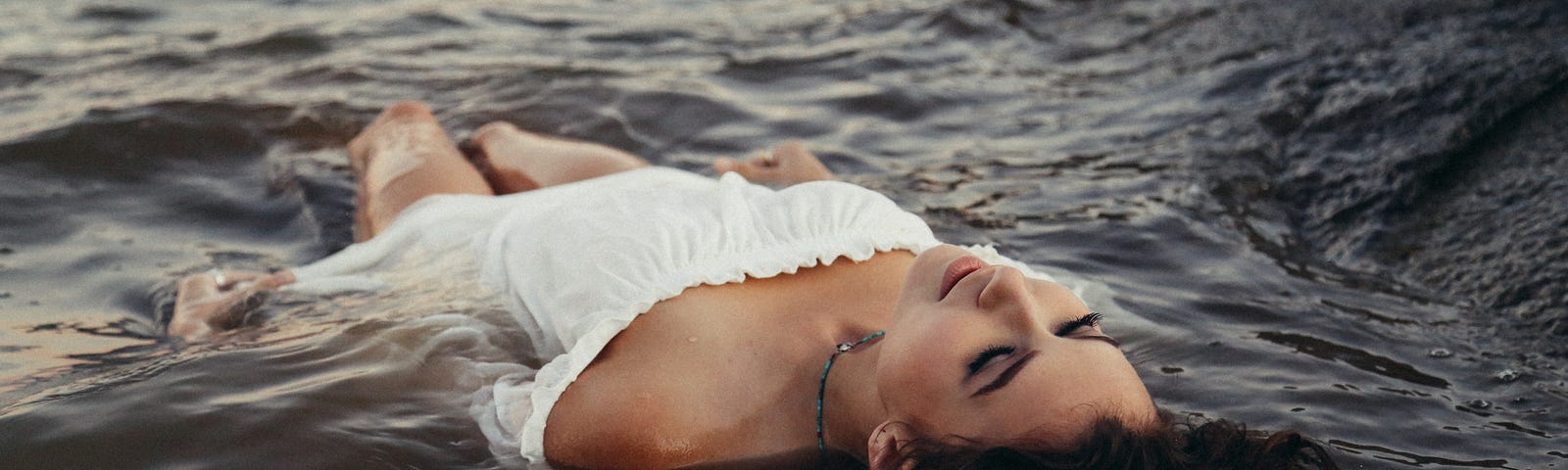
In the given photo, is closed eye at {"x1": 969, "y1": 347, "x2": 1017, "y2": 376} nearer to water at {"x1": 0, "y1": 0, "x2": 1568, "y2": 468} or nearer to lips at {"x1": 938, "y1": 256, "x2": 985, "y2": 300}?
lips at {"x1": 938, "y1": 256, "x2": 985, "y2": 300}

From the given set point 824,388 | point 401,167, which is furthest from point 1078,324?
point 401,167

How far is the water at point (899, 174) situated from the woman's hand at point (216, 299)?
13cm

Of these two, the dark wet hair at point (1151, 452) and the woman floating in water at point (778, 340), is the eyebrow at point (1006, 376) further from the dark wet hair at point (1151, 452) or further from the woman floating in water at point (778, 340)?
the dark wet hair at point (1151, 452)

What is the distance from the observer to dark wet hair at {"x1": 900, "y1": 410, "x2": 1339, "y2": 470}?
2619 millimetres

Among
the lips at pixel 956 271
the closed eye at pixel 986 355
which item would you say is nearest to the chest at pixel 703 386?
the lips at pixel 956 271

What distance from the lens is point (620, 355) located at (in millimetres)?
3229

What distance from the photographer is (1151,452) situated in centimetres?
265

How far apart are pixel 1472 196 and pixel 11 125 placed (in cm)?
599

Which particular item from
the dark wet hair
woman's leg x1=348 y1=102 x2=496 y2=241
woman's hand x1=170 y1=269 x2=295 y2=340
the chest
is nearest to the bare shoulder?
the chest

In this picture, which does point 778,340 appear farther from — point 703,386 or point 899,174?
point 899,174

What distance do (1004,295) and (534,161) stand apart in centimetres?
279

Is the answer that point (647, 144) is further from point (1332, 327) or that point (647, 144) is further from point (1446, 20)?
point (1446, 20)

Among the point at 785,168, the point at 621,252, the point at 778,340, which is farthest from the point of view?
the point at 785,168

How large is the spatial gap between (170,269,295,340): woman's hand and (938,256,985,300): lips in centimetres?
228
